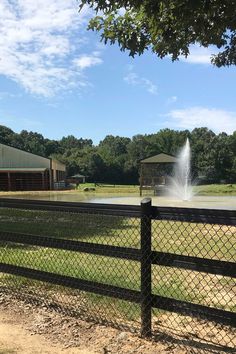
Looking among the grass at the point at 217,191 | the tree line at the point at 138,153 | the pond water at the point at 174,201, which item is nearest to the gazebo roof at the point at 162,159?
the grass at the point at 217,191

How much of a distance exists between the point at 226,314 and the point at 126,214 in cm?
137

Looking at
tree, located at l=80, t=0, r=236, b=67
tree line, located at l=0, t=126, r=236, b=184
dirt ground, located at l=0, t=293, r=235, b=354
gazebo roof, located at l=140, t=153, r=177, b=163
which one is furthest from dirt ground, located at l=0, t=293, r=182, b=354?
tree line, located at l=0, t=126, r=236, b=184

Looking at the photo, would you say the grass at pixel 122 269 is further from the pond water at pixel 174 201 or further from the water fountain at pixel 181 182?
the water fountain at pixel 181 182

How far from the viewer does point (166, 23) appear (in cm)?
497

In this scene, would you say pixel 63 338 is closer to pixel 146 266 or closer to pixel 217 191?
pixel 146 266

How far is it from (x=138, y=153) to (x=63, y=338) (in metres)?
138

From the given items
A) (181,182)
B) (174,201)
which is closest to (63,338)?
(174,201)

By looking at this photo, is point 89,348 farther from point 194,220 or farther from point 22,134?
point 22,134

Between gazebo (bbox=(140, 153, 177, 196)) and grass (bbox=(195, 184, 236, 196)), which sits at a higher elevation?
gazebo (bbox=(140, 153, 177, 196))

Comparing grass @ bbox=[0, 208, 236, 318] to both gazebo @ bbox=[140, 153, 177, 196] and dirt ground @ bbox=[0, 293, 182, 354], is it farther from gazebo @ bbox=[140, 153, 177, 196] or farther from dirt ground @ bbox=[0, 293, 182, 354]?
gazebo @ bbox=[140, 153, 177, 196]

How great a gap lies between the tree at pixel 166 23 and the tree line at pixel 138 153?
3821 inches

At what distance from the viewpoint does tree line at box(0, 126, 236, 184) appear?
107188 mm

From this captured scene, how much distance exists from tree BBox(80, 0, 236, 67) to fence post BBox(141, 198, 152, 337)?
1.72 m

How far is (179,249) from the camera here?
920 centimetres
